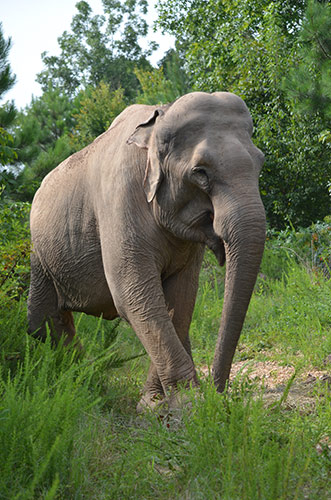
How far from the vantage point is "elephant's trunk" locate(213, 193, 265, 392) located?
3.31m

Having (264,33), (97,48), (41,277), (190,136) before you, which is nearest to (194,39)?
(264,33)

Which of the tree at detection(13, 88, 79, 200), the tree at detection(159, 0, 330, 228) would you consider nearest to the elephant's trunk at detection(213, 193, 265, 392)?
the tree at detection(13, 88, 79, 200)

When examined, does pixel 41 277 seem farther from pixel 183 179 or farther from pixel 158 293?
pixel 183 179

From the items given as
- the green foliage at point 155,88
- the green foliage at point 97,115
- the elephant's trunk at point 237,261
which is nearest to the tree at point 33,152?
the green foliage at point 97,115

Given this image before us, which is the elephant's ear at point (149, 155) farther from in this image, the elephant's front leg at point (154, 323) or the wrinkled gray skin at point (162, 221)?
the elephant's front leg at point (154, 323)

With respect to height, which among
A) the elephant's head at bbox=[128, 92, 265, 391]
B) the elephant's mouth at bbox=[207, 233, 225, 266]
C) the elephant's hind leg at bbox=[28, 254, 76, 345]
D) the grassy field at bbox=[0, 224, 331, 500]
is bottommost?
the grassy field at bbox=[0, 224, 331, 500]

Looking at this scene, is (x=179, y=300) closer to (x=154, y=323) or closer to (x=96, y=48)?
(x=154, y=323)

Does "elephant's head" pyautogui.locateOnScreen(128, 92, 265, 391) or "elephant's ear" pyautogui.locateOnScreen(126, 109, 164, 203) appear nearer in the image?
"elephant's head" pyautogui.locateOnScreen(128, 92, 265, 391)

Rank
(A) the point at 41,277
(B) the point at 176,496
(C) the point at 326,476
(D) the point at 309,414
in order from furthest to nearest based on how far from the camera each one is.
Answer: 1. (A) the point at 41,277
2. (D) the point at 309,414
3. (C) the point at 326,476
4. (B) the point at 176,496

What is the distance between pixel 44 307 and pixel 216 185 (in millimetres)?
2271

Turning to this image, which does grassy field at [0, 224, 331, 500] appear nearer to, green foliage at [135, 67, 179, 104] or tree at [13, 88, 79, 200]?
tree at [13, 88, 79, 200]

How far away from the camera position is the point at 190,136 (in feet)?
11.8

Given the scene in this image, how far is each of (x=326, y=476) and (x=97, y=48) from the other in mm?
45581

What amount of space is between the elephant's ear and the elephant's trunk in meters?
0.53
